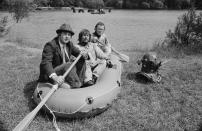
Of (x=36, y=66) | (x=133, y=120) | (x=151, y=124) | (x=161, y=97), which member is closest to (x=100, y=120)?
(x=133, y=120)

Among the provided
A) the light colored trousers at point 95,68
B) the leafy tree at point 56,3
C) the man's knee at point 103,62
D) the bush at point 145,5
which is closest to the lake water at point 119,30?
the man's knee at point 103,62

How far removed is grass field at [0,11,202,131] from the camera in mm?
3051

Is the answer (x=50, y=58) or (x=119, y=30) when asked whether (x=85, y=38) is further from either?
(x=119, y=30)

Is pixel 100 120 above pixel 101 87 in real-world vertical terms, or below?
below

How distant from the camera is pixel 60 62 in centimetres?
357

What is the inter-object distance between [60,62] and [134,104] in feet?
4.25

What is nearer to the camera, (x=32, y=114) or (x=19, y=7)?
(x=32, y=114)

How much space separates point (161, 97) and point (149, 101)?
0.27 metres

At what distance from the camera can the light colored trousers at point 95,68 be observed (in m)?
3.76

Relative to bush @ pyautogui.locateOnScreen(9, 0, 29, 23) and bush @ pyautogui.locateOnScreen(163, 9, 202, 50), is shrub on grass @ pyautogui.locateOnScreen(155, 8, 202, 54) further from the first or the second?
bush @ pyautogui.locateOnScreen(9, 0, 29, 23)

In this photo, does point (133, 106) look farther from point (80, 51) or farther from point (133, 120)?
point (80, 51)

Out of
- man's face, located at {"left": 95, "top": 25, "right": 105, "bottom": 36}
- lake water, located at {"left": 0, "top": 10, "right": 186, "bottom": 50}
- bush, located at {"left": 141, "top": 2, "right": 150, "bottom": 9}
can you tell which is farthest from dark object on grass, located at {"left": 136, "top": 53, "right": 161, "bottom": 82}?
bush, located at {"left": 141, "top": 2, "right": 150, "bottom": 9}

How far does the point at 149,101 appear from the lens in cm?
381

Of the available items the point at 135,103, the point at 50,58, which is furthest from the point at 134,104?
the point at 50,58
